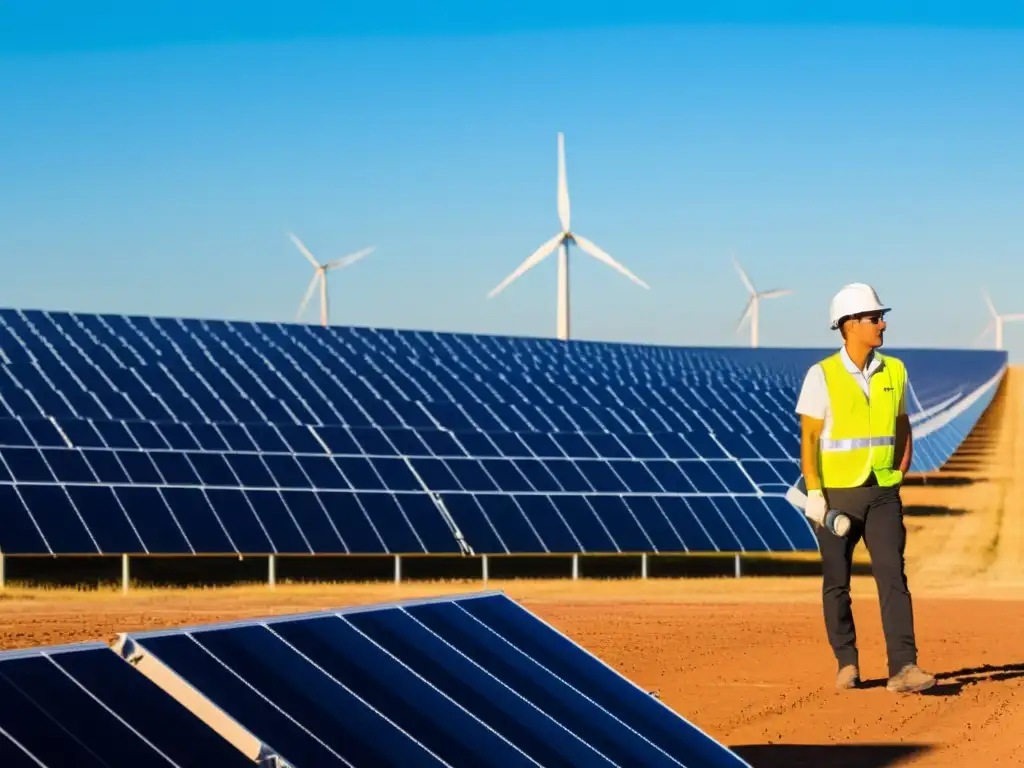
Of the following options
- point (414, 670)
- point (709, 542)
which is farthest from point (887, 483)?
point (709, 542)

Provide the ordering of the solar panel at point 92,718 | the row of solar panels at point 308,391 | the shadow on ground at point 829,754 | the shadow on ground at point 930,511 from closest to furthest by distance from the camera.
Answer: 1. the solar panel at point 92,718
2. the shadow on ground at point 829,754
3. the row of solar panels at point 308,391
4. the shadow on ground at point 930,511

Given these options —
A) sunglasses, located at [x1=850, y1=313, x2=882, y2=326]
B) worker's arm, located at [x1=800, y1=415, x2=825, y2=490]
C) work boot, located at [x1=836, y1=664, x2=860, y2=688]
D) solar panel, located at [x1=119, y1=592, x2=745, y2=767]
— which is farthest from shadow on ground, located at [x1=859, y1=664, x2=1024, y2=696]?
solar panel, located at [x1=119, y1=592, x2=745, y2=767]

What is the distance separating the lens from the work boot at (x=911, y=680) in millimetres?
13656

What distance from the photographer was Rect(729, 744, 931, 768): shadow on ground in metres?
11.0

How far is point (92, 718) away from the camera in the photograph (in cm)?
652

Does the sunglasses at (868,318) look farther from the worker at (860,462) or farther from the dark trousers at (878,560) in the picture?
the dark trousers at (878,560)

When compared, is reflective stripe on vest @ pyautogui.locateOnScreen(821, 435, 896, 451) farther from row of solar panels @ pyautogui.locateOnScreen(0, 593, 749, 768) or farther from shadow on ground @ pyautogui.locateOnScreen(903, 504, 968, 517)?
shadow on ground @ pyautogui.locateOnScreen(903, 504, 968, 517)

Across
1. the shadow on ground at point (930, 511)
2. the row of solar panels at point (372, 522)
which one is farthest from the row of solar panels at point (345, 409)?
the shadow on ground at point (930, 511)

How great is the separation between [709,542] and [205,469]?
8.55 meters

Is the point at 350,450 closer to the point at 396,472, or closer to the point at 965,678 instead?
the point at 396,472

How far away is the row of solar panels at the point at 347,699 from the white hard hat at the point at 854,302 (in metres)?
4.65

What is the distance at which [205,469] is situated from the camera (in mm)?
28234

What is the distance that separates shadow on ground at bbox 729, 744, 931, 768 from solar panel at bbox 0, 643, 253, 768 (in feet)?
16.5

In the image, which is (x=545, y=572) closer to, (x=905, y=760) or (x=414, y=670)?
(x=905, y=760)
